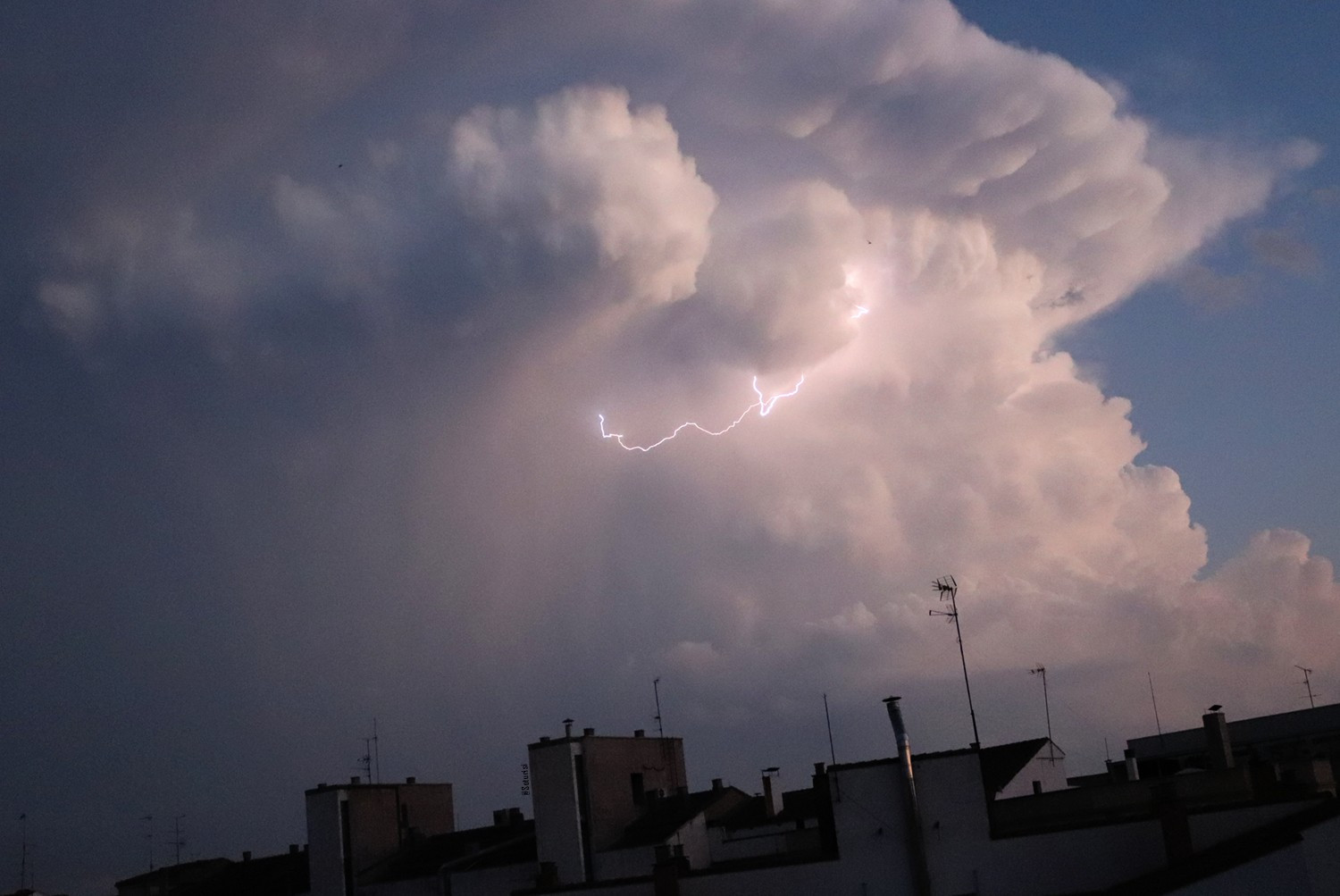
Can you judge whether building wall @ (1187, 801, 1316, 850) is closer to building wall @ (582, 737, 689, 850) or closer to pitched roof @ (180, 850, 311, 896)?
building wall @ (582, 737, 689, 850)

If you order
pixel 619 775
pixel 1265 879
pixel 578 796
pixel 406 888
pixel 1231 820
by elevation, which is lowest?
pixel 1265 879

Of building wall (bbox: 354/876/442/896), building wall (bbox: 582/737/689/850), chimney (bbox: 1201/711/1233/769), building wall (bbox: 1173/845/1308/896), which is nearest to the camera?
building wall (bbox: 1173/845/1308/896)

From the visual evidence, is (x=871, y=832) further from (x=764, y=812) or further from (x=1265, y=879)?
(x=764, y=812)

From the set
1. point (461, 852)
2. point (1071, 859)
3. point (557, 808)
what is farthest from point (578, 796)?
point (1071, 859)

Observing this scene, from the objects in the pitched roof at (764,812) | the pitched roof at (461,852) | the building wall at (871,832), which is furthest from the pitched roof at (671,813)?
the building wall at (871,832)

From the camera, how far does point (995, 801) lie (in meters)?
42.6

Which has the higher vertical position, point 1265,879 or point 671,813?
point 671,813

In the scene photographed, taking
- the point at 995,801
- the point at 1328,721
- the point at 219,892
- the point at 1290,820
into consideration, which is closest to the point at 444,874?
the point at 219,892

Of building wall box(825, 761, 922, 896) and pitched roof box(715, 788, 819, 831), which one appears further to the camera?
pitched roof box(715, 788, 819, 831)

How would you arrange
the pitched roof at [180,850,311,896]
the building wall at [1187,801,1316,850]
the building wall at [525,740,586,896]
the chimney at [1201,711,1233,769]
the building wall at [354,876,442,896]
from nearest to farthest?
the building wall at [1187,801,1316,850], the chimney at [1201,711,1233,769], the building wall at [525,740,586,896], the building wall at [354,876,442,896], the pitched roof at [180,850,311,896]

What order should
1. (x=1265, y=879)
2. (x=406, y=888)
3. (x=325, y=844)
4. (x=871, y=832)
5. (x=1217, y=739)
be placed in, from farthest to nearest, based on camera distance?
1. (x=325, y=844)
2. (x=406, y=888)
3. (x=1217, y=739)
4. (x=871, y=832)
5. (x=1265, y=879)

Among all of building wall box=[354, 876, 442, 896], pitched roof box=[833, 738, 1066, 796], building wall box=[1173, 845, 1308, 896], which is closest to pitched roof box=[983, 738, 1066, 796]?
pitched roof box=[833, 738, 1066, 796]

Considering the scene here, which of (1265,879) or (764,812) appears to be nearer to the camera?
(1265,879)

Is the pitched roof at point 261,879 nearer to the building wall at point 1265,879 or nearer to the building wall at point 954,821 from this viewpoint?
the building wall at point 954,821
